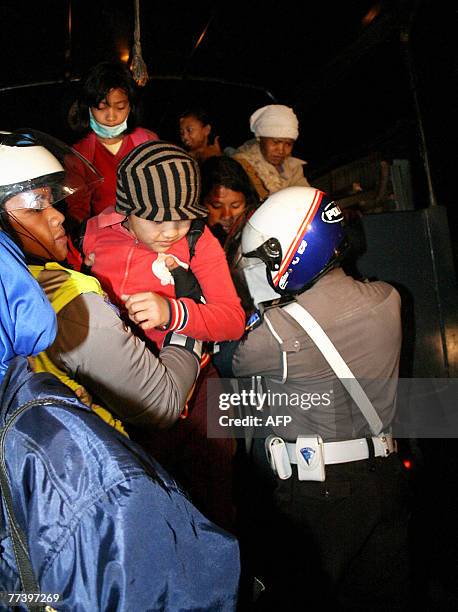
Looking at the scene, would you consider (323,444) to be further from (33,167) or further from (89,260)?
(33,167)

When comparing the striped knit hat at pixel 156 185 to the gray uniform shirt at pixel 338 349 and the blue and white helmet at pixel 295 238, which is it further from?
the gray uniform shirt at pixel 338 349

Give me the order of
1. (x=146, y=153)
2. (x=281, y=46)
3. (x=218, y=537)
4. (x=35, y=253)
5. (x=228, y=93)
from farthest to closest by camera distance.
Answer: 1. (x=228, y=93)
2. (x=281, y=46)
3. (x=146, y=153)
4. (x=35, y=253)
5. (x=218, y=537)

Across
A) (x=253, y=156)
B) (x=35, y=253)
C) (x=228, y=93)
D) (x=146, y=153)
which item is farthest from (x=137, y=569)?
(x=228, y=93)

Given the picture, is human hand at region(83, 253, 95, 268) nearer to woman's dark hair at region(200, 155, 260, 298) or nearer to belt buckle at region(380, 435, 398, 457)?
woman's dark hair at region(200, 155, 260, 298)

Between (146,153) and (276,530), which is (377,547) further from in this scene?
(146,153)

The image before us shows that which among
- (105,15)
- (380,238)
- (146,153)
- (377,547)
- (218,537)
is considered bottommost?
(377,547)

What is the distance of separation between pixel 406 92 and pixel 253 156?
1300mm

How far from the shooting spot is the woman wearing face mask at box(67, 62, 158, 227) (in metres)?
3.05

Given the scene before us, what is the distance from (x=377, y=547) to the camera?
97.5 inches

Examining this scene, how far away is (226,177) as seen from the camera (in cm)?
353

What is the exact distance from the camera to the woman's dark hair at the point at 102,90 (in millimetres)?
3043

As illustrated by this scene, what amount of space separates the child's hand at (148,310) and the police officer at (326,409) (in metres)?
0.64

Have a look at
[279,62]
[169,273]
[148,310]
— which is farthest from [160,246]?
[279,62]

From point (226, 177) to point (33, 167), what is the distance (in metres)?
1.91
